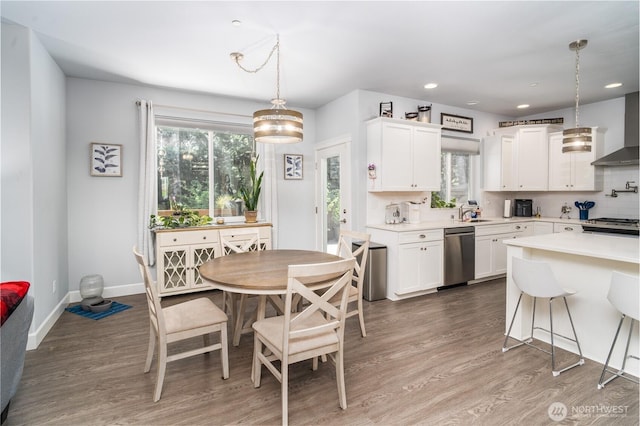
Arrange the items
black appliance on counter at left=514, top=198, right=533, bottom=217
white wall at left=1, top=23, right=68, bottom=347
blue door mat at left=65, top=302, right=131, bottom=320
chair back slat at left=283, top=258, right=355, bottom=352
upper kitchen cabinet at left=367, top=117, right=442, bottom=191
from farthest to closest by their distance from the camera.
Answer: black appliance on counter at left=514, top=198, right=533, bottom=217, upper kitchen cabinet at left=367, top=117, right=442, bottom=191, blue door mat at left=65, top=302, right=131, bottom=320, white wall at left=1, top=23, right=68, bottom=347, chair back slat at left=283, top=258, right=355, bottom=352

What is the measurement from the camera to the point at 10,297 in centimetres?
174

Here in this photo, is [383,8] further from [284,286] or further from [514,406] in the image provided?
[514,406]

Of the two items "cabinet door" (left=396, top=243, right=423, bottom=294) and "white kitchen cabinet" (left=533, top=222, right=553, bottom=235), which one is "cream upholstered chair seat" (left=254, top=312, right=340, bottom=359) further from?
"white kitchen cabinet" (left=533, top=222, right=553, bottom=235)

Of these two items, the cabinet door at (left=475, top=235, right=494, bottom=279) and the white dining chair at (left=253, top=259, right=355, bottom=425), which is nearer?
the white dining chair at (left=253, top=259, right=355, bottom=425)

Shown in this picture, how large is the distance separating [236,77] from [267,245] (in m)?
2.24

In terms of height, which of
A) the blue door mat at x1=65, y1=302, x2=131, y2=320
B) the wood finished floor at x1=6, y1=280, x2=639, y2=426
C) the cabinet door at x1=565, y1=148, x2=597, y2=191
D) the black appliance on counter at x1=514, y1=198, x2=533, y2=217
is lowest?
the wood finished floor at x1=6, y1=280, x2=639, y2=426

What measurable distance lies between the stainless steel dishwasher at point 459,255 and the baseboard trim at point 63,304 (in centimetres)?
411

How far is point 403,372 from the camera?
2.44 meters

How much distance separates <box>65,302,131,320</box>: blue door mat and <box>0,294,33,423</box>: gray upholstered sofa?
1.76 metres

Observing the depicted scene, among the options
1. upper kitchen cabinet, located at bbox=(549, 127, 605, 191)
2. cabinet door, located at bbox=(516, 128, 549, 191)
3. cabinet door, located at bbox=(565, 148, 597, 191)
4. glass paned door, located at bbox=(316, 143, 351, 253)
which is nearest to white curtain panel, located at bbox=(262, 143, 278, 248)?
glass paned door, located at bbox=(316, 143, 351, 253)

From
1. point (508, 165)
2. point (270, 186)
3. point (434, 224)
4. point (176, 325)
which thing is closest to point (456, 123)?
point (508, 165)

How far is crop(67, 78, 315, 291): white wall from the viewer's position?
3992 millimetres

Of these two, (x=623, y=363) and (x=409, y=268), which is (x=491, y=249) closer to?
(x=409, y=268)

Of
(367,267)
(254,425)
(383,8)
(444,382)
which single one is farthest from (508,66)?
(254,425)
